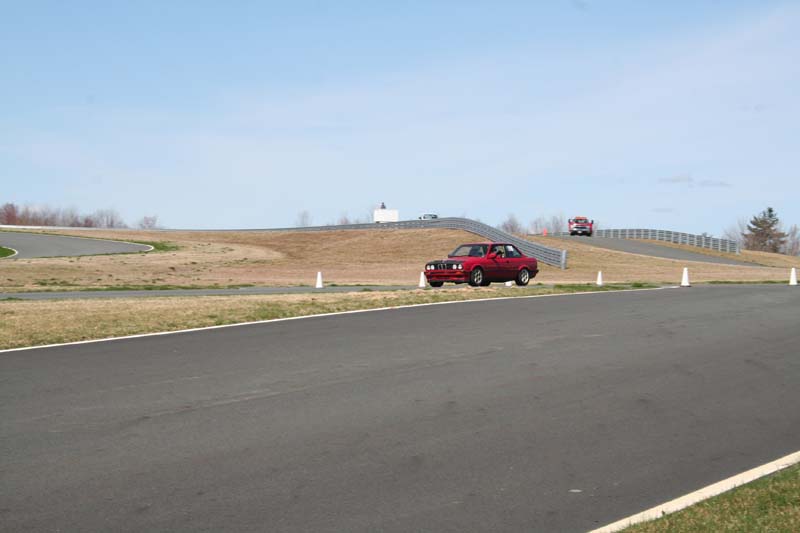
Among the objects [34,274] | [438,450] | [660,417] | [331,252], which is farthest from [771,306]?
[331,252]

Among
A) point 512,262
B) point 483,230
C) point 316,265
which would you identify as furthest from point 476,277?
point 483,230

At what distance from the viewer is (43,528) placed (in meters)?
4.85

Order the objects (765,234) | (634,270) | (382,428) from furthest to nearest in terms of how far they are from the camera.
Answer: (765,234), (634,270), (382,428)

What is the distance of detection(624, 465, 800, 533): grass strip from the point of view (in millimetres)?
4613

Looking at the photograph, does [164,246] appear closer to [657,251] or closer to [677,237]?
[657,251]

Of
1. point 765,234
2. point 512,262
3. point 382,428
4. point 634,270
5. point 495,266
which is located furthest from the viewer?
Answer: point 765,234

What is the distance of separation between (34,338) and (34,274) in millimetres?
27037

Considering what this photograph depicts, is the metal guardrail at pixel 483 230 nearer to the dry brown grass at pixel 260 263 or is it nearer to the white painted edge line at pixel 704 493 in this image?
the dry brown grass at pixel 260 263

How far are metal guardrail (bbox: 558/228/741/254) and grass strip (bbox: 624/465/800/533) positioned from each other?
67.6m

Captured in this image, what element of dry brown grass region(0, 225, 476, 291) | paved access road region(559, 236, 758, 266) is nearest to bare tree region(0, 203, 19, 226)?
dry brown grass region(0, 225, 476, 291)

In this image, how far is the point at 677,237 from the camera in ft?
247

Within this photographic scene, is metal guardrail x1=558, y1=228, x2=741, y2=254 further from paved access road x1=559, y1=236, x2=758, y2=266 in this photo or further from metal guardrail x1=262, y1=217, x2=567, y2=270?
metal guardrail x1=262, y1=217, x2=567, y2=270

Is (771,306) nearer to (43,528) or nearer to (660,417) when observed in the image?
(660,417)

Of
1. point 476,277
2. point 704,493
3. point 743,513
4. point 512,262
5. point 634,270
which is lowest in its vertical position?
point 634,270
